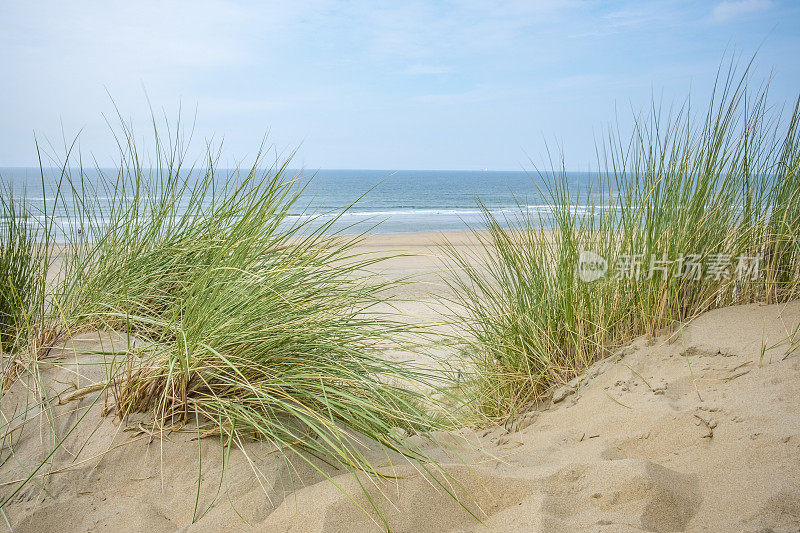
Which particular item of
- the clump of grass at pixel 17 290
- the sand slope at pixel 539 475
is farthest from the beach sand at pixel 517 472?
the clump of grass at pixel 17 290

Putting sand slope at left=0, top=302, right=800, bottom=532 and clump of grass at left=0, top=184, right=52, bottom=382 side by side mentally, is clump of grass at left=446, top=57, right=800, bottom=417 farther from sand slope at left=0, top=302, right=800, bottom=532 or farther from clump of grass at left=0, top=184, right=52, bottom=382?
clump of grass at left=0, top=184, right=52, bottom=382

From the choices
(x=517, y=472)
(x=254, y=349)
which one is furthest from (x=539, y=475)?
(x=254, y=349)

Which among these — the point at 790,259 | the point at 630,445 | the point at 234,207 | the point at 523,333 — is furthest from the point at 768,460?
the point at 234,207

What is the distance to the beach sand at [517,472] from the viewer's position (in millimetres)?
1422

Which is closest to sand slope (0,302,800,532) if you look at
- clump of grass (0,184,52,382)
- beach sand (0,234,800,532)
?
beach sand (0,234,800,532)

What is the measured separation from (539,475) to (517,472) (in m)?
0.07

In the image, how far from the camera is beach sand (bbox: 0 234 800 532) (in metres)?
1.42

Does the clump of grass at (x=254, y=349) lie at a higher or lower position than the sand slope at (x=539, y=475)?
higher

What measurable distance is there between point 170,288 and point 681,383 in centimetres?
207

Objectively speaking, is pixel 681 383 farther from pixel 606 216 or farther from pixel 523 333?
pixel 606 216

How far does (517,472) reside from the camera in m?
1.66

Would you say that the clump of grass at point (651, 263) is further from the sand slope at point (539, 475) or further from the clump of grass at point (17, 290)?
the clump of grass at point (17, 290)

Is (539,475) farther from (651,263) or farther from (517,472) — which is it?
(651,263)

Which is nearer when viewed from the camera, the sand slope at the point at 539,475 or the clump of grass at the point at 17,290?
the sand slope at the point at 539,475
